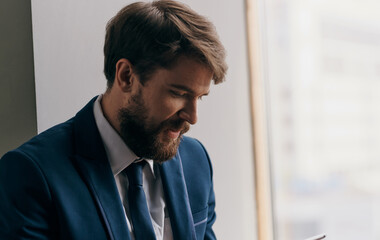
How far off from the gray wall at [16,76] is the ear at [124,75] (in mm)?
330

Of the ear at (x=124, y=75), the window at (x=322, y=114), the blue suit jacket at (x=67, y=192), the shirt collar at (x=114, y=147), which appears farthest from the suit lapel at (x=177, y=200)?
the window at (x=322, y=114)

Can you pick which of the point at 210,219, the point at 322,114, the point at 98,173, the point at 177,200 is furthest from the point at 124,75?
the point at 322,114

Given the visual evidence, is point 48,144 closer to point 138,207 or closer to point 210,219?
point 138,207

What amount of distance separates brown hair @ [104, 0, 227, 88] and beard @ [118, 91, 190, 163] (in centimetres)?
7

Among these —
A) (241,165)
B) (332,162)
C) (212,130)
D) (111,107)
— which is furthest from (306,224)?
(111,107)

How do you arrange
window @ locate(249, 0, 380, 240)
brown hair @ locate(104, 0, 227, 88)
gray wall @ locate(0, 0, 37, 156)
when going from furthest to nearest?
window @ locate(249, 0, 380, 240) < gray wall @ locate(0, 0, 37, 156) < brown hair @ locate(104, 0, 227, 88)

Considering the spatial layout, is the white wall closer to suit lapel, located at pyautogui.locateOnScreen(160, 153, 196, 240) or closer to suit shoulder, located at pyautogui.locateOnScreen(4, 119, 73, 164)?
suit shoulder, located at pyautogui.locateOnScreen(4, 119, 73, 164)

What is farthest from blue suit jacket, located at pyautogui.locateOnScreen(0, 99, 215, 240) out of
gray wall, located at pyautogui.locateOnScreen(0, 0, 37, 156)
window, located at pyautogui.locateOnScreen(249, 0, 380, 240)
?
window, located at pyautogui.locateOnScreen(249, 0, 380, 240)

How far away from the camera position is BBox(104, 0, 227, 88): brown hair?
2.98 feet

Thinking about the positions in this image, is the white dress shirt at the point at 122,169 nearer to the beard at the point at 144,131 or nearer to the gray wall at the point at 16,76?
the beard at the point at 144,131

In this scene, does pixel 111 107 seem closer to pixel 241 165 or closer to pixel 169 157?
pixel 169 157

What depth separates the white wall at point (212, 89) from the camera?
1.16 meters

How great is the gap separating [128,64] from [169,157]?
229 millimetres

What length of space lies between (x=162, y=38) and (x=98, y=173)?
12.5 inches
